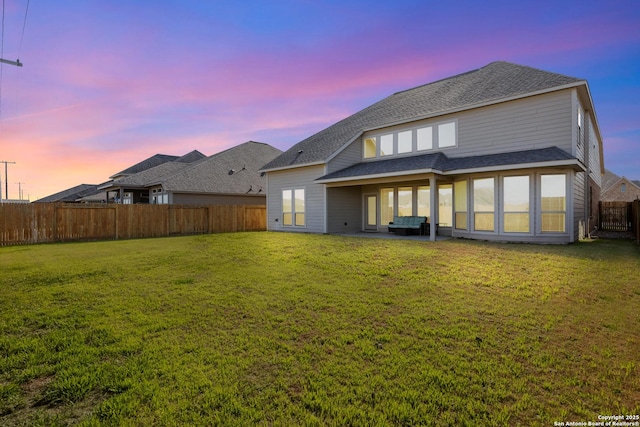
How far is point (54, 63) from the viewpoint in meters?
12.8

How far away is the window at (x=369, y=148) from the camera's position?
17.8 meters

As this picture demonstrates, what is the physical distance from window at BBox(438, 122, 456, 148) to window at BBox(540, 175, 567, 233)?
13.8 ft

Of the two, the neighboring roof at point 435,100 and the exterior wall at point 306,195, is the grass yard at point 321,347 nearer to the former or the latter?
the neighboring roof at point 435,100

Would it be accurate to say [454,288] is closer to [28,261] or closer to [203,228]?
[28,261]

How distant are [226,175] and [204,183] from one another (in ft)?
7.15

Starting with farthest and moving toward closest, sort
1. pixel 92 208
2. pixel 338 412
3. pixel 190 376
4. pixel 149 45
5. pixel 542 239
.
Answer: pixel 92 208
pixel 149 45
pixel 542 239
pixel 190 376
pixel 338 412

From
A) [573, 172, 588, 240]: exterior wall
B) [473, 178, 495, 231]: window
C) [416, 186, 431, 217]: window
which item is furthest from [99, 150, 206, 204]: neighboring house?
[573, 172, 588, 240]: exterior wall

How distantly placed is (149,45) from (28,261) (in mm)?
8915

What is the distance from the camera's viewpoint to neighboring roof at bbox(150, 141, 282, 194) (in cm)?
2269

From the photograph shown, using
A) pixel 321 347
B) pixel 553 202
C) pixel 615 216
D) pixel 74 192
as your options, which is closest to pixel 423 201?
pixel 553 202

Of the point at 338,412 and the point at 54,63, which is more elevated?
the point at 54,63

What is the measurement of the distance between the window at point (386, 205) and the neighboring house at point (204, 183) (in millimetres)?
9473

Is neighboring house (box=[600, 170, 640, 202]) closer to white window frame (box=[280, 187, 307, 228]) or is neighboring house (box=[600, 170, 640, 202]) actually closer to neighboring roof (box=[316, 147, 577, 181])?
neighboring roof (box=[316, 147, 577, 181])

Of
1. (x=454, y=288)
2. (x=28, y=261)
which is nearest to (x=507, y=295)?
(x=454, y=288)
